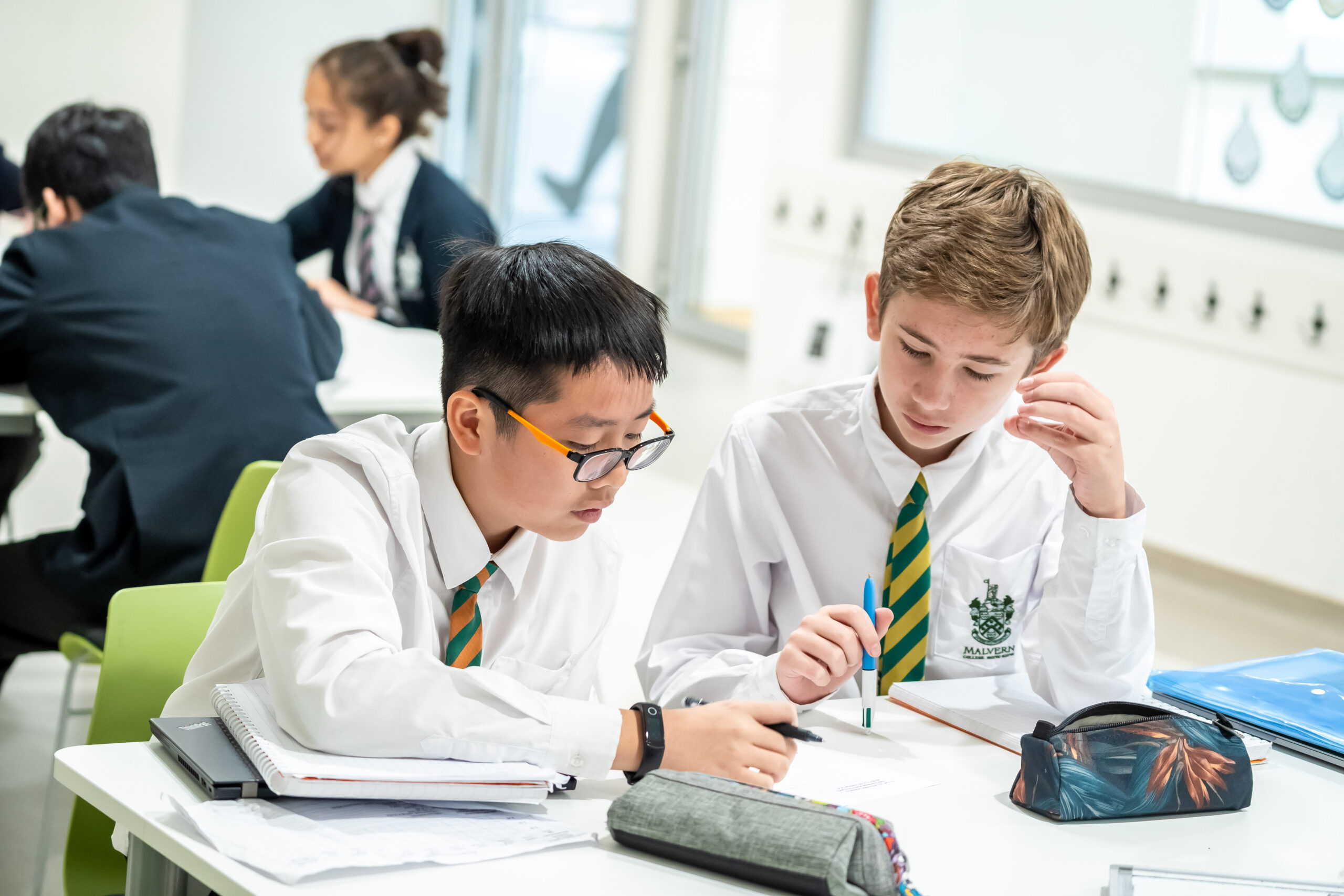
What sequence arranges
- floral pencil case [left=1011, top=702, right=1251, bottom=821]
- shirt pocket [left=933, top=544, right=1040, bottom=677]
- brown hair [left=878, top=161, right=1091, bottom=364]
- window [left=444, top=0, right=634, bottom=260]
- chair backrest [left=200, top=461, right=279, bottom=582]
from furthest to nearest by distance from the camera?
window [left=444, top=0, right=634, bottom=260]
chair backrest [left=200, top=461, right=279, bottom=582]
shirt pocket [left=933, top=544, right=1040, bottom=677]
brown hair [left=878, top=161, right=1091, bottom=364]
floral pencil case [left=1011, top=702, right=1251, bottom=821]

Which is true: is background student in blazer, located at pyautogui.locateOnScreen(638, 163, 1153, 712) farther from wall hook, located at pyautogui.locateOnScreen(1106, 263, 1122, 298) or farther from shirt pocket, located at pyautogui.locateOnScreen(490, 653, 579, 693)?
wall hook, located at pyautogui.locateOnScreen(1106, 263, 1122, 298)

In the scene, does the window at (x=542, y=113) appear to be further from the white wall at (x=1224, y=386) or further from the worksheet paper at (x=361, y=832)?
the worksheet paper at (x=361, y=832)

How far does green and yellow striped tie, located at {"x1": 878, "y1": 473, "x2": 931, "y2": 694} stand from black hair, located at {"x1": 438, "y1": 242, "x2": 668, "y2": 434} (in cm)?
40

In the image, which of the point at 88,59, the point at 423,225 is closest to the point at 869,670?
the point at 423,225

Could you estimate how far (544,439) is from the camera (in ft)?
4.25

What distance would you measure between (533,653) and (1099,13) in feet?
10.4

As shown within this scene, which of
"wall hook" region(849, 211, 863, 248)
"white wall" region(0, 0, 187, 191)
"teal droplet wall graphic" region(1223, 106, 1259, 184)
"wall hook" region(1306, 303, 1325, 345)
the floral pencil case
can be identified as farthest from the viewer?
"white wall" region(0, 0, 187, 191)

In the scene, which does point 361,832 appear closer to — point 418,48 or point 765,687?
point 765,687

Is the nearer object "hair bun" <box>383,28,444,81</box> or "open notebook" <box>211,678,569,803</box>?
"open notebook" <box>211,678,569,803</box>

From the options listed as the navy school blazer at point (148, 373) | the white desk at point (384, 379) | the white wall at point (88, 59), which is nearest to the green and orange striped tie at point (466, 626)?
the navy school blazer at point (148, 373)

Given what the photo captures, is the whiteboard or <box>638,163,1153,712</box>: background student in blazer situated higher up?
the whiteboard

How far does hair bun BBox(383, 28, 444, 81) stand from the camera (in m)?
3.76

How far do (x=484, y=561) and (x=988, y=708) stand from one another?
558mm

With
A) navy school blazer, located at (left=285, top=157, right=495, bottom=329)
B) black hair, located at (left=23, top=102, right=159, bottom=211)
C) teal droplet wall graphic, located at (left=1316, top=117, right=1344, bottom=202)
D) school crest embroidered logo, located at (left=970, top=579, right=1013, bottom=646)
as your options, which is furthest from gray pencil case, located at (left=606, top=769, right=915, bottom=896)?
teal droplet wall graphic, located at (left=1316, top=117, right=1344, bottom=202)
